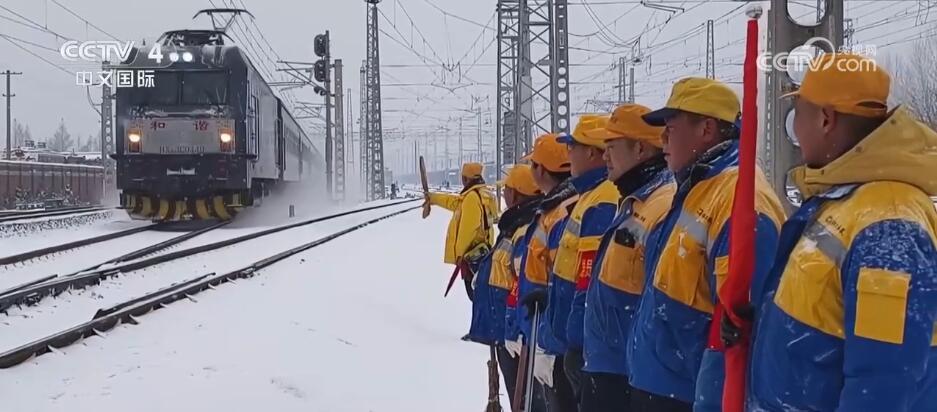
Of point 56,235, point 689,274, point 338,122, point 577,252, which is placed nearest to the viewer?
point 689,274

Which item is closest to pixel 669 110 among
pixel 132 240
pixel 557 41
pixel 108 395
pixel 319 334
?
pixel 108 395

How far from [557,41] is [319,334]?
26.7ft

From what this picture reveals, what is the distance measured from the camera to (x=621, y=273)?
324cm

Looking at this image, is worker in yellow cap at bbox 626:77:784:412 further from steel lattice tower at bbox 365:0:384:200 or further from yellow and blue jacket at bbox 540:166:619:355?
steel lattice tower at bbox 365:0:384:200

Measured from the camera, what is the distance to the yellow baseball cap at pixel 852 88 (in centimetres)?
220

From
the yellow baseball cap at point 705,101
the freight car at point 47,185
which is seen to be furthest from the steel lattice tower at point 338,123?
the yellow baseball cap at point 705,101

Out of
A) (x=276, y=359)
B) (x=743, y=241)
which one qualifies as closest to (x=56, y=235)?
(x=276, y=359)

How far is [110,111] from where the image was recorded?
125 feet

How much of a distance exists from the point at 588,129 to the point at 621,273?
45.2 inches

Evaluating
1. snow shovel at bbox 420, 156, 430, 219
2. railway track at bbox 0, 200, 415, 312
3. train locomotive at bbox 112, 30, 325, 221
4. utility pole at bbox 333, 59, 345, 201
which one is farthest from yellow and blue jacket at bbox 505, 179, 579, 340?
utility pole at bbox 333, 59, 345, 201

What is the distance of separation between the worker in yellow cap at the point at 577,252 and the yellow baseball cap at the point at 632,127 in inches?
14.2

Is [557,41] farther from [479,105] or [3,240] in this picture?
[479,105]

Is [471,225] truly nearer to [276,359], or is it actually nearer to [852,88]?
[276,359]

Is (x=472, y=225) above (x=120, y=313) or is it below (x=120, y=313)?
above
